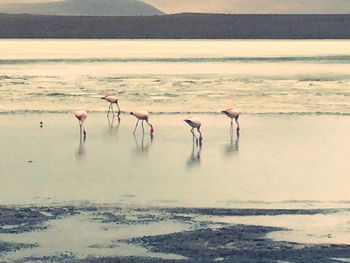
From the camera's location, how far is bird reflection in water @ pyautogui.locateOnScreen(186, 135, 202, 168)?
1553cm

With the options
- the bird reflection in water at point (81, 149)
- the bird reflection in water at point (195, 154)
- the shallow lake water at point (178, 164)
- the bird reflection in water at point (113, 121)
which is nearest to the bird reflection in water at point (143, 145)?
the shallow lake water at point (178, 164)

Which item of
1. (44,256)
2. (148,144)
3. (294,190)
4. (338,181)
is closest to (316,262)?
(44,256)

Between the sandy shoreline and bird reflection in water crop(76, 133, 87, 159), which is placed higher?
bird reflection in water crop(76, 133, 87, 159)

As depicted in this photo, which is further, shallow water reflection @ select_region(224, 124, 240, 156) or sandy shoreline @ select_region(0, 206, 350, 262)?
shallow water reflection @ select_region(224, 124, 240, 156)

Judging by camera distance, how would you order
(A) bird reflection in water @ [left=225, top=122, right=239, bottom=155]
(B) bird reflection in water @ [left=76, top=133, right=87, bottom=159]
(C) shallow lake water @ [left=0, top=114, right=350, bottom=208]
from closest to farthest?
(C) shallow lake water @ [left=0, top=114, right=350, bottom=208], (B) bird reflection in water @ [left=76, top=133, right=87, bottom=159], (A) bird reflection in water @ [left=225, top=122, right=239, bottom=155]

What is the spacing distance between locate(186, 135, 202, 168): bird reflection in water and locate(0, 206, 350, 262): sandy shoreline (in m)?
4.17

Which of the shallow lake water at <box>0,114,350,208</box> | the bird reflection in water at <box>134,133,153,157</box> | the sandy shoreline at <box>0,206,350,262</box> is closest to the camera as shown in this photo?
the sandy shoreline at <box>0,206,350,262</box>

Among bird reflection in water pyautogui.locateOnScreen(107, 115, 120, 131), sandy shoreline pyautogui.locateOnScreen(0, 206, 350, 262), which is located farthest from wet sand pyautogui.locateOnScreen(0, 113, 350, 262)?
bird reflection in water pyautogui.locateOnScreen(107, 115, 120, 131)

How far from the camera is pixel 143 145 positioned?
711 inches

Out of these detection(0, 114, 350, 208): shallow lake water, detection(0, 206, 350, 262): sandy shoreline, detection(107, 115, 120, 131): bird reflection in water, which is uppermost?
detection(107, 115, 120, 131): bird reflection in water

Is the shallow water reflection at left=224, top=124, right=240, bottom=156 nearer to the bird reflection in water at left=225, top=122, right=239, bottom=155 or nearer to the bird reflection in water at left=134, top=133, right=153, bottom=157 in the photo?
the bird reflection in water at left=225, top=122, right=239, bottom=155

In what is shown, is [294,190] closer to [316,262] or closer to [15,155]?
[316,262]

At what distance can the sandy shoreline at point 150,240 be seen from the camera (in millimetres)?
9102

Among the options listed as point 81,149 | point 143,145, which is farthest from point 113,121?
point 81,149
